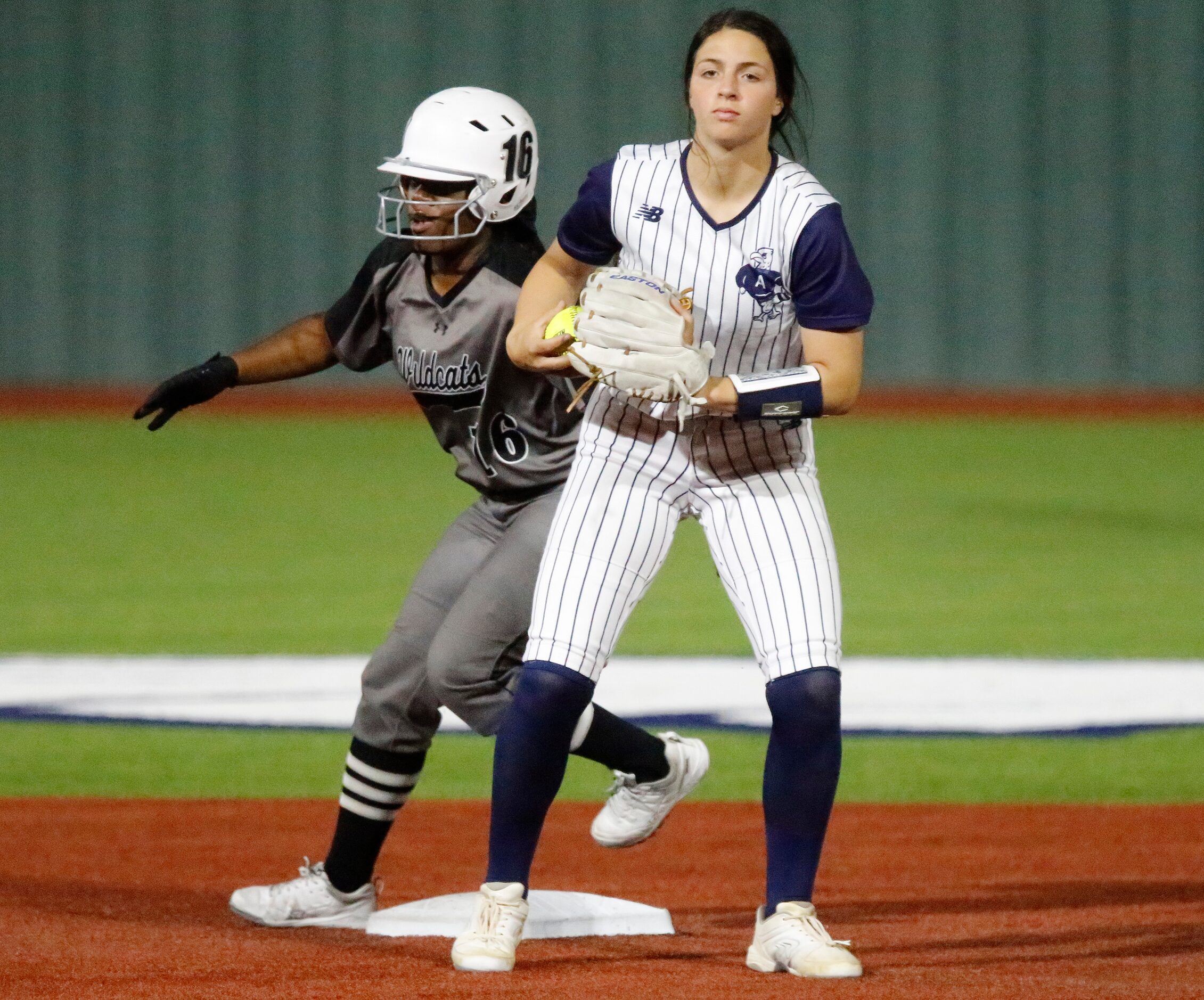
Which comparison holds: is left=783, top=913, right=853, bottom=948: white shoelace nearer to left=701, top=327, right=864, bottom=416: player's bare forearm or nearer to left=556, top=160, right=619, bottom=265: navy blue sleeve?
left=701, top=327, right=864, bottom=416: player's bare forearm

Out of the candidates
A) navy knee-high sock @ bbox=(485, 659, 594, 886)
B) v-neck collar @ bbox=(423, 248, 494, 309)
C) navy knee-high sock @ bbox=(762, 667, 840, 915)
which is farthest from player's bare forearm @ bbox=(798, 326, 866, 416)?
v-neck collar @ bbox=(423, 248, 494, 309)

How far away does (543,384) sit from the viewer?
4070mm

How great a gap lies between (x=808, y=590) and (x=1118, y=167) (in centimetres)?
1664

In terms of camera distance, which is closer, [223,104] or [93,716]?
[93,716]

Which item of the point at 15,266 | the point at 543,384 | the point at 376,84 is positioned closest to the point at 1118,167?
the point at 376,84

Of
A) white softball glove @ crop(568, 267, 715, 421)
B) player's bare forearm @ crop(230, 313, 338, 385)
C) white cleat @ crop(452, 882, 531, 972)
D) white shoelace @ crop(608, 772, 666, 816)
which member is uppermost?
white softball glove @ crop(568, 267, 715, 421)

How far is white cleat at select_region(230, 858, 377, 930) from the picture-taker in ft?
13.3

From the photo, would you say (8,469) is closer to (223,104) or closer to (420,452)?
(420,452)

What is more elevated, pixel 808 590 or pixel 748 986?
pixel 808 590

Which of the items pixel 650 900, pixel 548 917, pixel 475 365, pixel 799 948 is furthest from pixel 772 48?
pixel 650 900

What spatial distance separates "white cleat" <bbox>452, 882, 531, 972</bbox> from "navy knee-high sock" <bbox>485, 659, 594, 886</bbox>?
38 millimetres

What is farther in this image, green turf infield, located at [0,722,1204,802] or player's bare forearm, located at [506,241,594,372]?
green turf infield, located at [0,722,1204,802]

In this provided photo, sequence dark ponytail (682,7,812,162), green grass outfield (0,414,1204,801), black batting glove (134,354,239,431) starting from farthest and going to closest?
green grass outfield (0,414,1204,801), black batting glove (134,354,239,431), dark ponytail (682,7,812,162)

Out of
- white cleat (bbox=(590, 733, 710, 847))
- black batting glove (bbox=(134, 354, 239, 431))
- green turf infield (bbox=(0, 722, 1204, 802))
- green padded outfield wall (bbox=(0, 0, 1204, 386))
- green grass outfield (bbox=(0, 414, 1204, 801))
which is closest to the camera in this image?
black batting glove (bbox=(134, 354, 239, 431))
